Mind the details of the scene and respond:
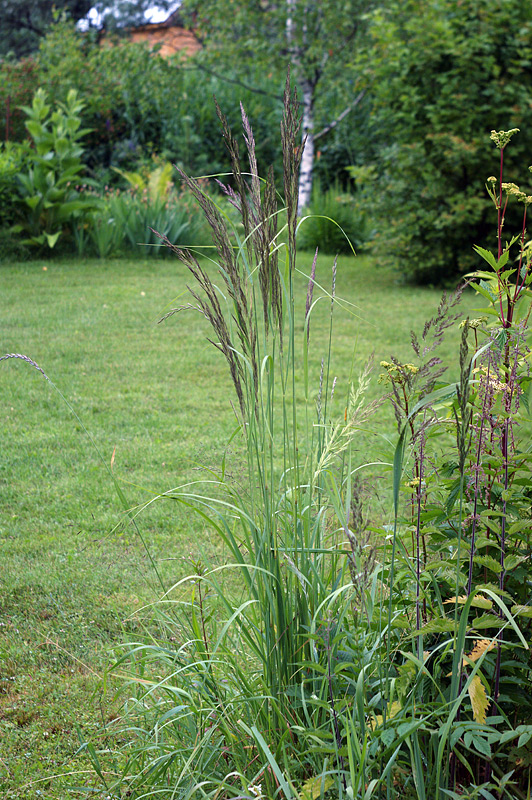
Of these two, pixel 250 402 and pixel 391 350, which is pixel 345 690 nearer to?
pixel 250 402

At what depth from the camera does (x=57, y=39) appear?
43.7ft

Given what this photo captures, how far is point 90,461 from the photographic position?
12.7ft

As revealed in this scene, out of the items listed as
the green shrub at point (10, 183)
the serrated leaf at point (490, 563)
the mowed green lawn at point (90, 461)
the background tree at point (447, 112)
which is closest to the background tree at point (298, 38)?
the background tree at point (447, 112)

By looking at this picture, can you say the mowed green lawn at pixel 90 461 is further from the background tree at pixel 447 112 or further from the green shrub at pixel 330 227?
the green shrub at pixel 330 227

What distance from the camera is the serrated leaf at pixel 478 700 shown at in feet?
4.35

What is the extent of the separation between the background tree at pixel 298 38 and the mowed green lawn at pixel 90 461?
4.43 metres

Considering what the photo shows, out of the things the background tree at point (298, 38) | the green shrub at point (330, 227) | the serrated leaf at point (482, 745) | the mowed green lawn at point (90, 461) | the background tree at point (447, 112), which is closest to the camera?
the serrated leaf at point (482, 745)

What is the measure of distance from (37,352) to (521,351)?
447 centimetres

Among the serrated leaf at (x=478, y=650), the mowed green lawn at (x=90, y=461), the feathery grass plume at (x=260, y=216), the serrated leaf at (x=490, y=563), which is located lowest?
the mowed green lawn at (x=90, y=461)

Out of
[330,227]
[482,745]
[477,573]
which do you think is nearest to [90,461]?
[477,573]

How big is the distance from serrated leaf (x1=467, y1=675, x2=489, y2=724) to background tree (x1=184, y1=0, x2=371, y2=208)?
32.3ft

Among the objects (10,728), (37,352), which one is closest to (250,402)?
(10,728)

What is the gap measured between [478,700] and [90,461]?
2.85 metres

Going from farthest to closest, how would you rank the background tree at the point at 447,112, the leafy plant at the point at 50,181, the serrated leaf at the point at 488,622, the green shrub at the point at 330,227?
the green shrub at the point at 330,227, the leafy plant at the point at 50,181, the background tree at the point at 447,112, the serrated leaf at the point at 488,622
